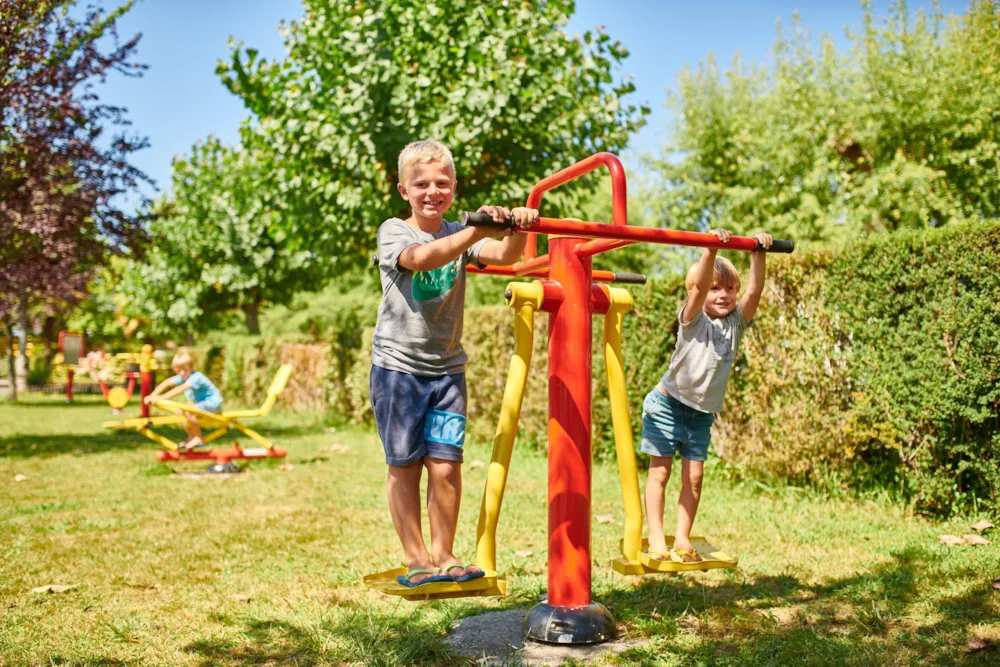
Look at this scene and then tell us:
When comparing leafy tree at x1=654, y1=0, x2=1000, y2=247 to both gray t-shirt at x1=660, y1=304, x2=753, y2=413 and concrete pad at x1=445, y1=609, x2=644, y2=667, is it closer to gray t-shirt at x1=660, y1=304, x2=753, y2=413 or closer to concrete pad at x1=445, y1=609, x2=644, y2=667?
gray t-shirt at x1=660, y1=304, x2=753, y2=413

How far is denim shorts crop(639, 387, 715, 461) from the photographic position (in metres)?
3.82

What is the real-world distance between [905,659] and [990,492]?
2724 mm

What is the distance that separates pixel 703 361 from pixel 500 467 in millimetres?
1166

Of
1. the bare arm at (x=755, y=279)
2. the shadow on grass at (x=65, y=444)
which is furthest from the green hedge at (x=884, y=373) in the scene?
the shadow on grass at (x=65, y=444)

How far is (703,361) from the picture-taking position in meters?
3.73

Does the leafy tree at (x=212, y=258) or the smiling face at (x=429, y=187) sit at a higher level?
the leafy tree at (x=212, y=258)

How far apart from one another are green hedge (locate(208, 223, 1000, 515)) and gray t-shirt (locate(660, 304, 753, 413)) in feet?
6.92

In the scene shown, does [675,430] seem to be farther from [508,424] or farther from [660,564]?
[508,424]

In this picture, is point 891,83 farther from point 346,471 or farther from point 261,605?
point 261,605

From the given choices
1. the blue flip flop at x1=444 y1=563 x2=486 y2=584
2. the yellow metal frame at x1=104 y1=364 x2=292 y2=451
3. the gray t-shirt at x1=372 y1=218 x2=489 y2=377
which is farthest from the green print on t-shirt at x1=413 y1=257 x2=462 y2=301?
the yellow metal frame at x1=104 y1=364 x2=292 y2=451

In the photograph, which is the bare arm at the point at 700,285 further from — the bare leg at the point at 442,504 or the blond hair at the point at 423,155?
the bare leg at the point at 442,504

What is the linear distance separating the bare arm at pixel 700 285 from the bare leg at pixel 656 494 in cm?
68

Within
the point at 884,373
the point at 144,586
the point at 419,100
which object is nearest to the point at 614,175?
the point at 144,586

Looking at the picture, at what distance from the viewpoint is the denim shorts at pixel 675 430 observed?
3824 mm
